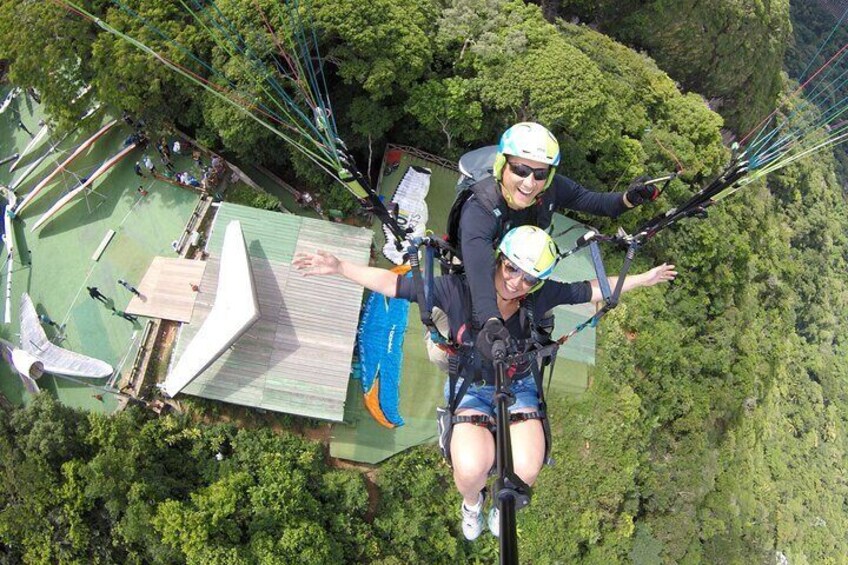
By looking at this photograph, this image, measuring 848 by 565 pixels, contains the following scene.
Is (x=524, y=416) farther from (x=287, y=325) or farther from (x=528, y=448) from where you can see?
(x=287, y=325)

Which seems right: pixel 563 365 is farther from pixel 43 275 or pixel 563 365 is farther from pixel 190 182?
pixel 43 275

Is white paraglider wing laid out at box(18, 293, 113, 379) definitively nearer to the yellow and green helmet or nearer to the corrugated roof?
the corrugated roof

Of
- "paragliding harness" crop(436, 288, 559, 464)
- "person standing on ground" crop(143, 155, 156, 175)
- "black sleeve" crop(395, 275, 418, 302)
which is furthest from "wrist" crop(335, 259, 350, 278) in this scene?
"person standing on ground" crop(143, 155, 156, 175)

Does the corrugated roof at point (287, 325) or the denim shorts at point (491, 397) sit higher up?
the corrugated roof at point (287, 325)

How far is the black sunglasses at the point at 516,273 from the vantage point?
5.12 m

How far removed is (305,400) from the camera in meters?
12.5

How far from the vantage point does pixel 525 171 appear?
5.41 metres

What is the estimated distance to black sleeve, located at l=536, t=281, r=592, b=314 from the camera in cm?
552

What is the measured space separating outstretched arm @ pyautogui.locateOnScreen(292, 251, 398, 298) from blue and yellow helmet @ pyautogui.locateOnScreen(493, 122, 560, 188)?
155 cm

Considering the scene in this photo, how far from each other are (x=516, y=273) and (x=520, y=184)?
0.93 meters

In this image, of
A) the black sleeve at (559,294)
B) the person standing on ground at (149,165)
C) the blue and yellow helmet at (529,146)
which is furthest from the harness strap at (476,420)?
the person standing on ground at (149,165)

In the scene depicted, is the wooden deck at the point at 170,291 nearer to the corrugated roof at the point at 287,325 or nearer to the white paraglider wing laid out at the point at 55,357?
the corrugated roof at the point at 287,325

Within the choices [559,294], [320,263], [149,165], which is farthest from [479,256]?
[149,165]

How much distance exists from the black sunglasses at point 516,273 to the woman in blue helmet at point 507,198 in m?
0.13
